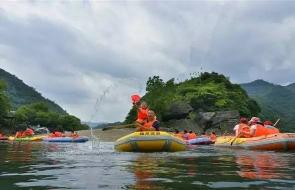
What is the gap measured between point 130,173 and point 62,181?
1.74 m

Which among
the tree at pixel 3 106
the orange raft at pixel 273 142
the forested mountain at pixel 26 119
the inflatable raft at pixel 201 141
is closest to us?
the orange raft at pixel 273 142

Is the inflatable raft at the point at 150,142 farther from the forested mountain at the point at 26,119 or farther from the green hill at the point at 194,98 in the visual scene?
the forested mountain at the point at 26,119

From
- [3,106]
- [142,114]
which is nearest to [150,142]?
[142,114]

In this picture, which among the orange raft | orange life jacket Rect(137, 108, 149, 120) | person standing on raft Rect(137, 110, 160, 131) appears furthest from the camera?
the orange raft

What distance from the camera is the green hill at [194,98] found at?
195ft

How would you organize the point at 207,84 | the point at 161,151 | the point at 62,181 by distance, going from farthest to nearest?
the point at 207,84
the point at 161,151
the point at 62,181

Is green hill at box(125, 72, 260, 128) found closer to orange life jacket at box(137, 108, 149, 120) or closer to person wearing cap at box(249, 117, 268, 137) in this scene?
person wearing cap at box(249, 117, 268, 137)

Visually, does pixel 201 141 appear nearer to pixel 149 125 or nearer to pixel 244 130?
pixel 244 130

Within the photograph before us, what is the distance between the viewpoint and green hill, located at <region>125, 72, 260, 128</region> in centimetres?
5956

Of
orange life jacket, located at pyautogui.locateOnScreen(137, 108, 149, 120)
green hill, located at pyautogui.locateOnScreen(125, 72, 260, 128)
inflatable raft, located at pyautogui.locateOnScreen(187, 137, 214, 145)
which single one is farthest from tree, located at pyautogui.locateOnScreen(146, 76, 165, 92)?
orange life jacket, located at pyautogui.locateOnScreen(137, 108, 149, 120)

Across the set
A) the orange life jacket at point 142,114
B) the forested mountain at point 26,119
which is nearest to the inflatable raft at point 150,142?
the orange life jacket at point 142,114

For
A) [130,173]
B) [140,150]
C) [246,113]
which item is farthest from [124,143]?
[246,113]

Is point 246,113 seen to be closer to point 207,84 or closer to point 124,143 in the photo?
point 207,84

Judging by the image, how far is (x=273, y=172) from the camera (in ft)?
35.7
